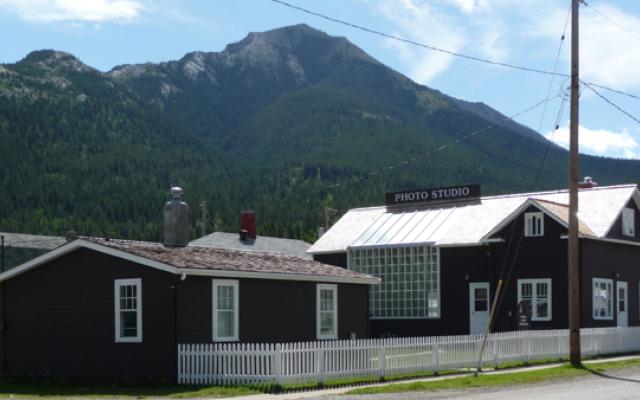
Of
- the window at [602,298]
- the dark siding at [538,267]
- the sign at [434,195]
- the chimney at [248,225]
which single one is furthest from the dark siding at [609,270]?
the chimney at [248,225]

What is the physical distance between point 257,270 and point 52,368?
22.8 ft

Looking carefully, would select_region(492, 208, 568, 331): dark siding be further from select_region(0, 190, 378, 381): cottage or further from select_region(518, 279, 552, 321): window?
select_region(0, 190, 378, 381): cottage

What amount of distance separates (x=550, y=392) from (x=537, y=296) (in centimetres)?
2026

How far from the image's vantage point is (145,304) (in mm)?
26641

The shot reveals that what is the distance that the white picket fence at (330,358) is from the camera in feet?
79.1

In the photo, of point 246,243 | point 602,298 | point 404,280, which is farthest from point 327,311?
point 246,243

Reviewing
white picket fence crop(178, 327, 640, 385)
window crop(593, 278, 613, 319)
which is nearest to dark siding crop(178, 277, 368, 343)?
white picket fence crop(178, 327, 640, 385)

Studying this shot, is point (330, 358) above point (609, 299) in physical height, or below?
below

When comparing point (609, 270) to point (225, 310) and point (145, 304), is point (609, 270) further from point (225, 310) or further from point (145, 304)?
point (145, 304)

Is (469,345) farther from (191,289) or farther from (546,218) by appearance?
(546,218)

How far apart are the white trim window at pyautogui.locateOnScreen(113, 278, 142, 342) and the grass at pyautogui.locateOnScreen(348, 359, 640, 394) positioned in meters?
6.95

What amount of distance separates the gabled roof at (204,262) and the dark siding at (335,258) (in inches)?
604

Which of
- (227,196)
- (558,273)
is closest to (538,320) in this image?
(558,273)

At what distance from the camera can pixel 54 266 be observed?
2911cm
